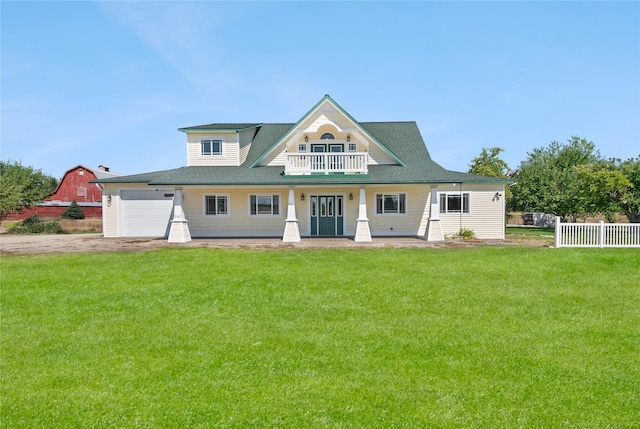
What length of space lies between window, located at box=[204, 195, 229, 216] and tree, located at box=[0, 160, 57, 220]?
729 inches

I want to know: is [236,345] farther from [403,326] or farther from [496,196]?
[496,196]

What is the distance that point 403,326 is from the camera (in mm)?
8086

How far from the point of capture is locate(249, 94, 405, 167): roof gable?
25.3 metres

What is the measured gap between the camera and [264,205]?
25.8m

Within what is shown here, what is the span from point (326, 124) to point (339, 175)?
338 centimetres

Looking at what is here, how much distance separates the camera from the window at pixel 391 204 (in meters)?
25.6

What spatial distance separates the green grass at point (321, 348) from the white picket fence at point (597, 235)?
593cm

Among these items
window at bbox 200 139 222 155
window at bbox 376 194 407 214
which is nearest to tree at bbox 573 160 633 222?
window at bbox 376 194 407 214

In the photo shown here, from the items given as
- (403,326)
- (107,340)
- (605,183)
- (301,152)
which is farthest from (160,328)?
(605,183)

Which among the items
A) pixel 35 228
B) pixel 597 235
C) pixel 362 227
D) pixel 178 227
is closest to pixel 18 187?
pixel 35 228

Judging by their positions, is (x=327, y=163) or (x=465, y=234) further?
(x=465, y=234)

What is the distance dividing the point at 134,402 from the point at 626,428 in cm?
563

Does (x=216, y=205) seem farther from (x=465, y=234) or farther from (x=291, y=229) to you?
(x=465, y=234)

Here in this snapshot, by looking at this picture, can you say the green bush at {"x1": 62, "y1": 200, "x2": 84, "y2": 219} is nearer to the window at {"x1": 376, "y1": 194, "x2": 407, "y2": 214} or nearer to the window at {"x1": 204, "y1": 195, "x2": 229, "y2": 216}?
the window at {"x1": 204, "y1": 195, "x2": 229, "y2": 216}
